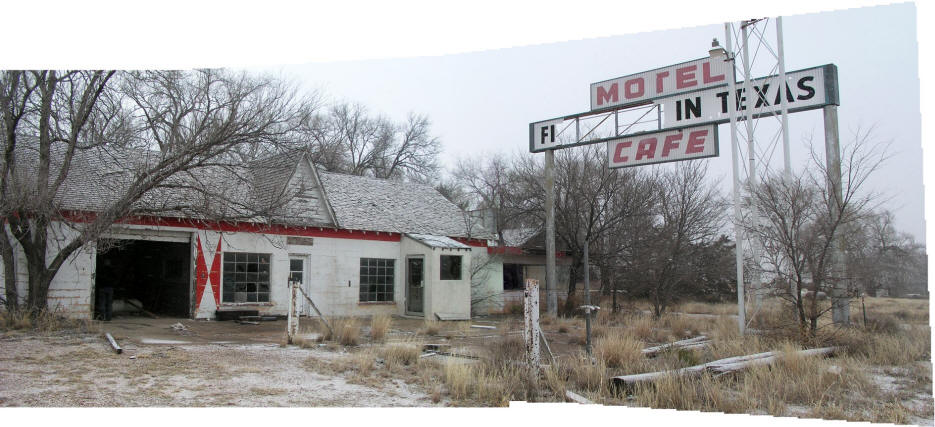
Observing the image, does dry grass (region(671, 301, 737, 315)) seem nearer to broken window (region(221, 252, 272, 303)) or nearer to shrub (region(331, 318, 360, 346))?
shrub (region(331, 318, 360, 346))

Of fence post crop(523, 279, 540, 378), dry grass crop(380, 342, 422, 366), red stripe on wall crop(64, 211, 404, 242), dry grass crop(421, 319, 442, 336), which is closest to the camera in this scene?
fence post crop(523, 279, 540, 378)

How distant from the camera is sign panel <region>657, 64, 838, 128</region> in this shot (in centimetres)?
1284

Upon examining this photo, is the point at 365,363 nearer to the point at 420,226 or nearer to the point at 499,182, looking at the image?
the point at 420,226

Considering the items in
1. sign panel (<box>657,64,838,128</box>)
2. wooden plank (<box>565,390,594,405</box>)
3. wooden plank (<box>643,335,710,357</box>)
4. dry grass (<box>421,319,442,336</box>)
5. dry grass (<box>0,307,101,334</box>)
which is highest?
sign panel (<box>657,64,838,128</box>)

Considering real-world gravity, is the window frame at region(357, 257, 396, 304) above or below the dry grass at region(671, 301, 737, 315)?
above

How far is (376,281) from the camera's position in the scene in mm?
20359

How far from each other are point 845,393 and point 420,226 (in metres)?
14.9

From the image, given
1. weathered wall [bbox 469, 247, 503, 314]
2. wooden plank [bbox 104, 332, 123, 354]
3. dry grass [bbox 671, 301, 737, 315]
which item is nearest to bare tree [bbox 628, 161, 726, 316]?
dry grass [bbox 671, 301, 737, 315]

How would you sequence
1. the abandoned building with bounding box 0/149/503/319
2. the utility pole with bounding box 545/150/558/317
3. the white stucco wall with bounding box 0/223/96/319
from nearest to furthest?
the white stucco wall with bounding box 0/223/96/319
the abandoned building with bounding box 0/149/503/319
the utility pole with bounding box 545/150/558/317

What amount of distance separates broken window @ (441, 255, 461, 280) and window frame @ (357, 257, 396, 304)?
1.67 metres

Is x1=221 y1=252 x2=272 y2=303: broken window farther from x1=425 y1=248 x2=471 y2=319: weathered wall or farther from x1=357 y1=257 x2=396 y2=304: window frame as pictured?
x1=425 y1=248 x2=471 y2=319: weathered wall

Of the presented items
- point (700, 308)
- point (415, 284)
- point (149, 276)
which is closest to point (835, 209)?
point (415, 284)

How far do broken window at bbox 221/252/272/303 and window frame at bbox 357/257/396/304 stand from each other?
275cm

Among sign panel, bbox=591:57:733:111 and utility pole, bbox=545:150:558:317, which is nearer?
sign panel, bbox=591:57:733:111
